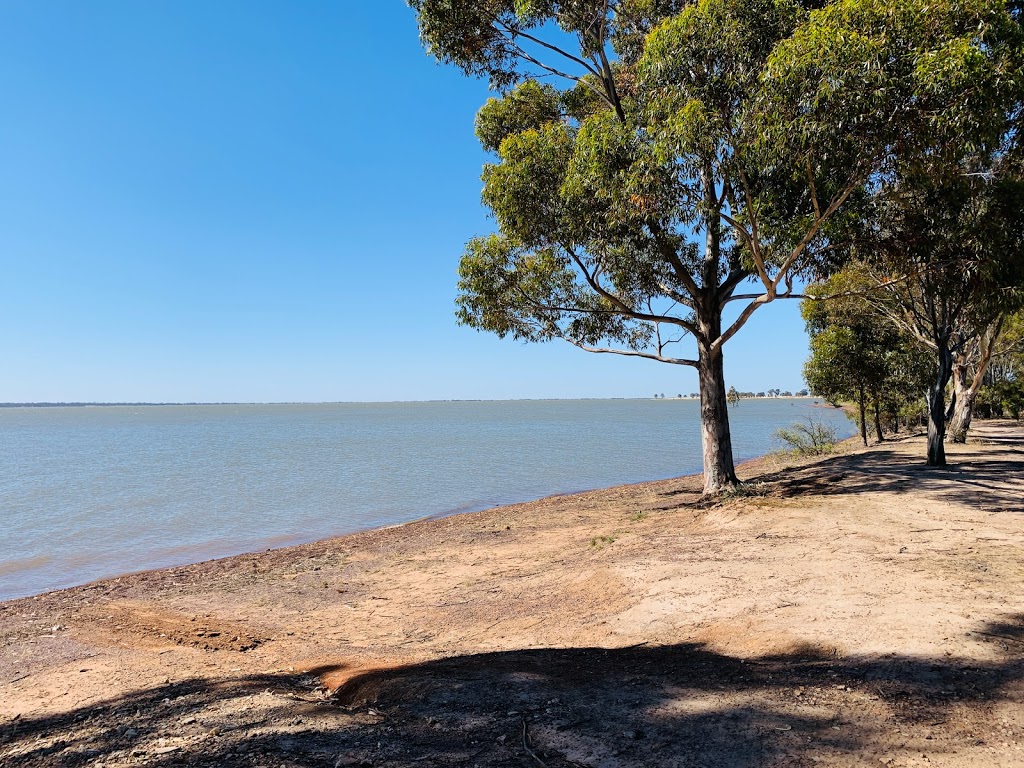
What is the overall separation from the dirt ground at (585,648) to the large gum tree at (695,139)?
15.1ft

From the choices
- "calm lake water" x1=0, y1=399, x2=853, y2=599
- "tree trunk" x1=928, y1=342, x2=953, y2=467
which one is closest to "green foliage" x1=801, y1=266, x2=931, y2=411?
"tree trunk" x1=928, y1=342, x2=953, y2=467

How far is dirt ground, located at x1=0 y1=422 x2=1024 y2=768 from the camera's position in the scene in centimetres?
343

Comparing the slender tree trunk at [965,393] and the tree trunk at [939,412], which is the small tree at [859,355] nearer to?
the slender tree trunk at [965,393]

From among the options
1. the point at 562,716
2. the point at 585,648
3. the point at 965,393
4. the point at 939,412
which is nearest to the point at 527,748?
the point at 562,716

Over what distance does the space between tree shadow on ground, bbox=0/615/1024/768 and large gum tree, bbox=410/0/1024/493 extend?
20.7 ft

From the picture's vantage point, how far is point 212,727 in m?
3.77

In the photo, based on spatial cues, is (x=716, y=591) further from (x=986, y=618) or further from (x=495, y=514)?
(x=495, y=514)

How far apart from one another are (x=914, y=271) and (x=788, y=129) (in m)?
5.31

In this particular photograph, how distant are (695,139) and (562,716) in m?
7.95

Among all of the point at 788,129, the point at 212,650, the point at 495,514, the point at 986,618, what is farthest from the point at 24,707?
the point at 495,514

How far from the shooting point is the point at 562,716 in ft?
12.5

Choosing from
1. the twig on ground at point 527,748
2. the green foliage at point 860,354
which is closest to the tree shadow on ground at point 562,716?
the twig on ground at point 527,748

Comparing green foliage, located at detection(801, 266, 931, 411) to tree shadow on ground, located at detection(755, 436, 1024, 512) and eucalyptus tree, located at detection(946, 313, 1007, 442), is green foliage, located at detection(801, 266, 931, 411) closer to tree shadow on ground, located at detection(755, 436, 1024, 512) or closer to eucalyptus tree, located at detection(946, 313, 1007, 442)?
eucalyptus tree, located at detection(946, 313, 1007, 442)

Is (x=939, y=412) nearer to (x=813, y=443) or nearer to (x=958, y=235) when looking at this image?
(x=958, y=235)
